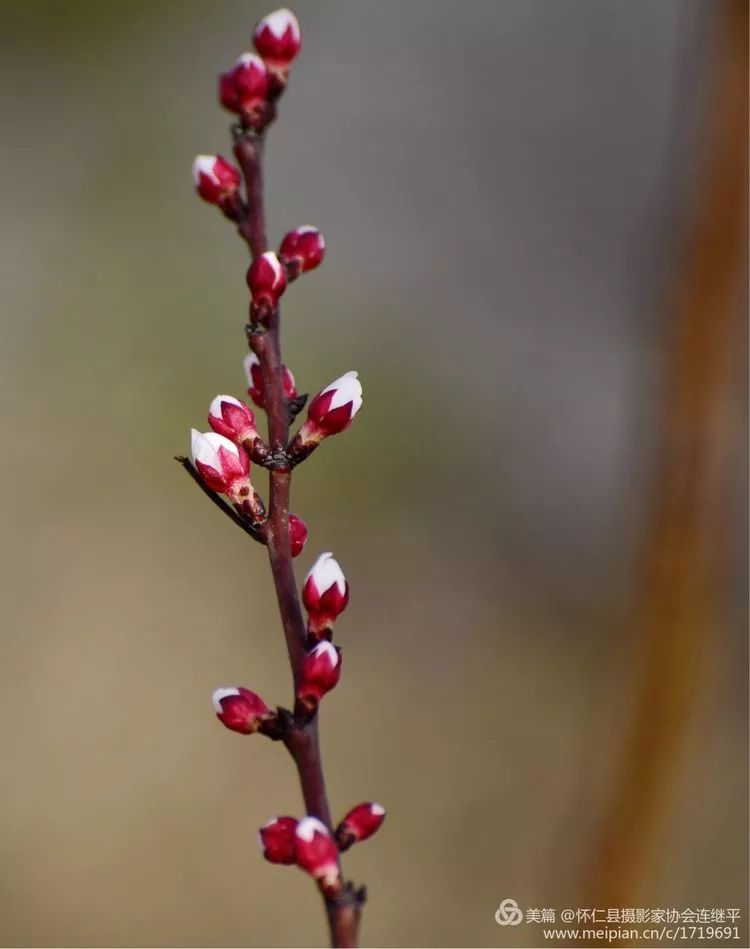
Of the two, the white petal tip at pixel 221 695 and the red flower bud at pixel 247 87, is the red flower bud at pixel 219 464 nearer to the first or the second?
the white petal tip at pixel 221 695

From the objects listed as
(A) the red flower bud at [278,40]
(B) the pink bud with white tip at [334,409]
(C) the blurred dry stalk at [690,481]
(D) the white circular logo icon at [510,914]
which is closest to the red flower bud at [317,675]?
(B) the pink bud with white tip at [334,409]

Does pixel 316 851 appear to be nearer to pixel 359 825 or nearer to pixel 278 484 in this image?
pixel 359 825

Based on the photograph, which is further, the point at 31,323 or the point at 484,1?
the point at 484,1

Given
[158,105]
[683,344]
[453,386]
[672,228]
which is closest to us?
[683,344]

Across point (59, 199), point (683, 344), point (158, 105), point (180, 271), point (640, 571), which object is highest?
point (158, 105)

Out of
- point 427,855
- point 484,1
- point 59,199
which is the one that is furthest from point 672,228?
point 484,1

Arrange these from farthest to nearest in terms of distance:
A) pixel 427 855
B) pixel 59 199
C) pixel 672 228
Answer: pixel 59 199 < pixel 427 855 < pixel 672 228

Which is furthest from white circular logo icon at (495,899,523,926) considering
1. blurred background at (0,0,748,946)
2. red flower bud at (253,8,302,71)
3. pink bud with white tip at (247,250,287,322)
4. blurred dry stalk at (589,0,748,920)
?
red flower bud at (253,8,302,71)

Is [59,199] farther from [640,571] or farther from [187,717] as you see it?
[640,571]
